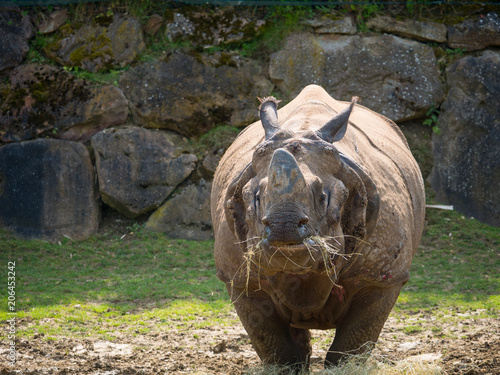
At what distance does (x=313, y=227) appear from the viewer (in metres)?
3.15

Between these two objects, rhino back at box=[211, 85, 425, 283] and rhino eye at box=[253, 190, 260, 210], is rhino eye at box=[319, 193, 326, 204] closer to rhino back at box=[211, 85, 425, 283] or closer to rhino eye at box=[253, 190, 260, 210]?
rhino eye at box=[253, 190, 260, 210]

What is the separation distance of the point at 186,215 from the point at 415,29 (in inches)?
175

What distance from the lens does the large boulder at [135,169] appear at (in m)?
9.73

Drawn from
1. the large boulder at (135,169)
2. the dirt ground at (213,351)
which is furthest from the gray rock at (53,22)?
the dirt ground at (213,351)

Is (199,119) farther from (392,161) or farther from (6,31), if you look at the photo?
(392,161)

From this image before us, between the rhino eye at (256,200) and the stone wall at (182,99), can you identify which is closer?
the rhino eye at (256,200)

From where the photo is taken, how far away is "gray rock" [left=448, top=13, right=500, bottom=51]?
33.4 feet

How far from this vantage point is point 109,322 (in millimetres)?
6266

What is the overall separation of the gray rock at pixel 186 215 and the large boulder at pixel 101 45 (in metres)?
2.26

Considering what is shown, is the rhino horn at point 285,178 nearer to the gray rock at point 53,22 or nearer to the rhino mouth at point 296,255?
the rhino mouth at point 296,255

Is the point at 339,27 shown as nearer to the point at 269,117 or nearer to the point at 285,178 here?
the point at 269,117

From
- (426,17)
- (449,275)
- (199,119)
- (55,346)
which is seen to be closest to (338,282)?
(55,346)

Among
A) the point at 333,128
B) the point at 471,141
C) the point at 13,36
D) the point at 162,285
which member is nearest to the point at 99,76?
the point at 13,36

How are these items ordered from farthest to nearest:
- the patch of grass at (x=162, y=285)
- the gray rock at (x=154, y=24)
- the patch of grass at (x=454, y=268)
A: the gray rock at (x=154, y=24) → the patch of grass at (x=454, y=268) → the patch of grass at (x=162, y=285)
